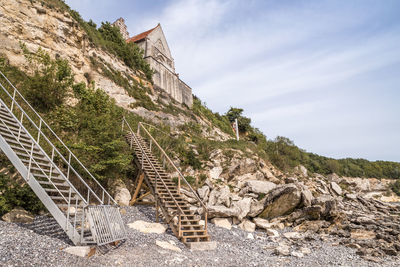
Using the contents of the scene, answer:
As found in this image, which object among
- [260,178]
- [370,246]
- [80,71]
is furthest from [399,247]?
[80,71]

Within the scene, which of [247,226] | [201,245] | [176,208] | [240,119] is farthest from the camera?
[240,119]

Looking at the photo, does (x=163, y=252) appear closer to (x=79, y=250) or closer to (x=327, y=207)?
(x=79, y=250)

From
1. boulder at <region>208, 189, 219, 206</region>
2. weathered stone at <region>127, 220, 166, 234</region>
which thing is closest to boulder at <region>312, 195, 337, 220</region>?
boulder at <region>208, 189, 219, 206</region>

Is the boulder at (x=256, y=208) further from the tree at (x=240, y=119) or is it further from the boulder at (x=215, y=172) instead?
the tree at (x=240, y=119)

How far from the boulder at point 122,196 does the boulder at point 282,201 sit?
7016 millimetres

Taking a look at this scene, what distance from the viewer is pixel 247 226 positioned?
1175cm

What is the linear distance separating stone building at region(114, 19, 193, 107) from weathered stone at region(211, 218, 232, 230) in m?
22.2

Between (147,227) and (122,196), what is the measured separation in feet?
9.42

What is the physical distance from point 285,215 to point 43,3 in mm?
21783

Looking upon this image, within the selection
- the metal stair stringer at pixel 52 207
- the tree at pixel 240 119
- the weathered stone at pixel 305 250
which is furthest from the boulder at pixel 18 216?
the tree at pixel 240 119

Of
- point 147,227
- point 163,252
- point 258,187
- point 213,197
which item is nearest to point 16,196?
point 147,227

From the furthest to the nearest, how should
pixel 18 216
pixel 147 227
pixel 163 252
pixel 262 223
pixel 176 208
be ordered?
pixel 262 223, pixel 176 208, pixel 147 227, pixel 163 252, pixel 18 216

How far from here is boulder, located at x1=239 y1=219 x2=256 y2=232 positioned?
11.6 m

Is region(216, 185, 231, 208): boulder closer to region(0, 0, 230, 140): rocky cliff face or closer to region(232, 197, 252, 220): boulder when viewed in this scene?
region(232, 197, 252, 220): boulder
